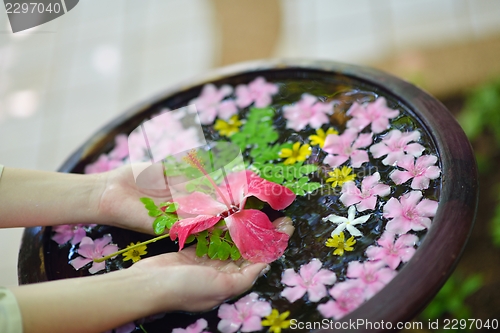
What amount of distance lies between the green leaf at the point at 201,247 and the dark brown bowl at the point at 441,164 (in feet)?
0.99

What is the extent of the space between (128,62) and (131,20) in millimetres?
375

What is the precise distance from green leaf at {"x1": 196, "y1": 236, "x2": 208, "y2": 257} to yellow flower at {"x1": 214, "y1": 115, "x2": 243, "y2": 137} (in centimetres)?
33

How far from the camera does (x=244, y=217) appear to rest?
0.97m

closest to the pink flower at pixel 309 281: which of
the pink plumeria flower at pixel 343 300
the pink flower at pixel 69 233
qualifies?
the pink plumeria flower at pixel 343 300

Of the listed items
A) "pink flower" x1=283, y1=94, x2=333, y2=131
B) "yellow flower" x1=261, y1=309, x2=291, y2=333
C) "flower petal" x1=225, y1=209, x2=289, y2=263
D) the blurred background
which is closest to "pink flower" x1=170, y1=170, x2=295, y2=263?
"flower petal" x1=225, y1=209, x2=289, y2=263

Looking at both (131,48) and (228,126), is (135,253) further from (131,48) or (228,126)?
(131,48)

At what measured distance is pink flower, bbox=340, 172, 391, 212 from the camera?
97cm

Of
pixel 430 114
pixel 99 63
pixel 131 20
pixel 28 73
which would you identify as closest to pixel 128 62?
pixel 99 63

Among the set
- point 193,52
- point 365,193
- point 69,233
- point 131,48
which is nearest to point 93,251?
point 69,233

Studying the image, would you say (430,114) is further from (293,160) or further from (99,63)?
(99,63)

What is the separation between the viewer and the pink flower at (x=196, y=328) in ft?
2.93

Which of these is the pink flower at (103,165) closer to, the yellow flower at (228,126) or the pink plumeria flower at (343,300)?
the yellow flower at (228,126)

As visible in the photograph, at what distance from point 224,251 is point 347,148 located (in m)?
0.35

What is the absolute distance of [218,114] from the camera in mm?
1296
